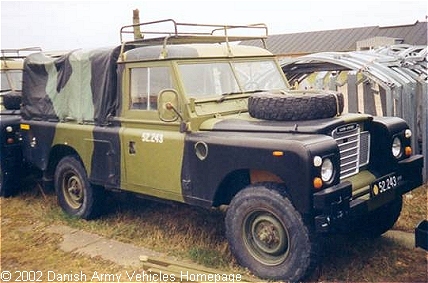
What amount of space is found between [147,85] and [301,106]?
1805 mm

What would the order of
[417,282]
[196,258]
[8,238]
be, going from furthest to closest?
[8,238]
[196,258]
[417,282]

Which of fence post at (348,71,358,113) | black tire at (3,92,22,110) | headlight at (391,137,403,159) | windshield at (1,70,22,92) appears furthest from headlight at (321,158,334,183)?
windshield at (1,70,22,92)

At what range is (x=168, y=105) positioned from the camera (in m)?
4.91

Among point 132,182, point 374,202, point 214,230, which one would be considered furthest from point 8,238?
point 374,202

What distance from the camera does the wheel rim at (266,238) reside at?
4402 millimetres

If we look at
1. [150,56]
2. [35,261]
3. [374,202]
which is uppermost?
[150,56]

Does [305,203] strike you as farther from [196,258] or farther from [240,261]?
[196,258]

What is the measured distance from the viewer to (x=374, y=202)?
4.55 m

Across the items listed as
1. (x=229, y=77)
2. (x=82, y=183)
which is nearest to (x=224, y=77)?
(x=229, y=77)

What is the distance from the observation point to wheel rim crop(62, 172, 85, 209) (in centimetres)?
662

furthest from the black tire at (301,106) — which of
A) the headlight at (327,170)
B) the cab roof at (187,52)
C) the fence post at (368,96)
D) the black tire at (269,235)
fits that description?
the fence post at (368,96)

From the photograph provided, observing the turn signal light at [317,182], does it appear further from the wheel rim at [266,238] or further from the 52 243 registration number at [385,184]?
the 52 243 registration number at [385,184]

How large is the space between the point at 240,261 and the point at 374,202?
1.35 metres

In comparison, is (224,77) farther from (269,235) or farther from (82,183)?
(82,183)
